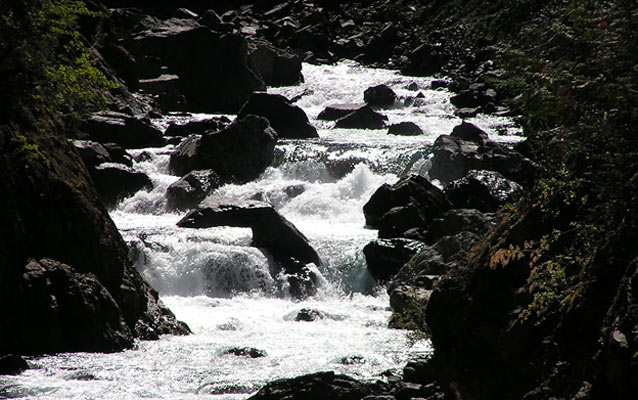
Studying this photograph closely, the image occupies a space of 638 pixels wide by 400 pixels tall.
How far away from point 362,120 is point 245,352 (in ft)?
74.1

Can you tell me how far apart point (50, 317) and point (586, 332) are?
7.38m

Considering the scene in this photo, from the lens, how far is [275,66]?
44.5 m

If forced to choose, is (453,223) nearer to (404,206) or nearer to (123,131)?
(404,206)

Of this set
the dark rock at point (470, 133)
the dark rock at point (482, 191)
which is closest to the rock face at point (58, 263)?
the dark rock at point (482, 191)

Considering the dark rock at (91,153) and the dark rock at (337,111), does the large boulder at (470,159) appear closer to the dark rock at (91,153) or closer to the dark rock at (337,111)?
→ the dark rock at (337,111)

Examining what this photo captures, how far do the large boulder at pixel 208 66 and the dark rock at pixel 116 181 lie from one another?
15.9 meters

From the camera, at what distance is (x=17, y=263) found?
29.0ft

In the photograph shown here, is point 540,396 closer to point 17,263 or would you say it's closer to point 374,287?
point 17,263

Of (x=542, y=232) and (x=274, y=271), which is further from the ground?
(x=542, y=232)

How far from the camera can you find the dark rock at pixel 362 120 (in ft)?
103

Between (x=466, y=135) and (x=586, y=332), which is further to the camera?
(x=466, y=135)

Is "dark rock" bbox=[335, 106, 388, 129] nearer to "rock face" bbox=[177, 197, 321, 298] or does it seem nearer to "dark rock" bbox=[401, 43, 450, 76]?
"rock face" bbox=[177, 197, 321, 298]

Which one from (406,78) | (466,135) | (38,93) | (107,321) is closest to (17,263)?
(107,321)

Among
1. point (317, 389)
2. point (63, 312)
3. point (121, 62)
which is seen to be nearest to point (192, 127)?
point (121, 62)
